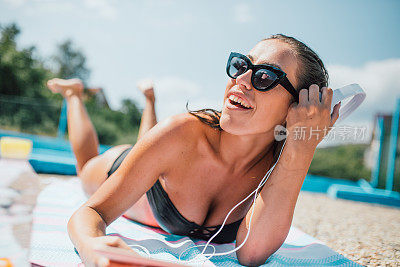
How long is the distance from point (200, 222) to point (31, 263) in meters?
0.98

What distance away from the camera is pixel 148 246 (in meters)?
1.78

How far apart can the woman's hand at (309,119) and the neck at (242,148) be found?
0.28 m

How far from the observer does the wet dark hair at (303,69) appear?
1.70m

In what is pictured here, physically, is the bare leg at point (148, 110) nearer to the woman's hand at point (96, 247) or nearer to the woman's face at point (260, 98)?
the woman's face at point (260, 98)

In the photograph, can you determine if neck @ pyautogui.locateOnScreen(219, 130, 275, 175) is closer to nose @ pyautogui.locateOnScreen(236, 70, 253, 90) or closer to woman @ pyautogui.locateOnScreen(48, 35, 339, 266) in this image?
woman @ pyautogui.locateOnScreen(48, 35, 339, 266)

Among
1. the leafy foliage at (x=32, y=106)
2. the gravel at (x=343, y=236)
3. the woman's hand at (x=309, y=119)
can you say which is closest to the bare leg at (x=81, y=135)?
the gravel at (x=343, y=236)

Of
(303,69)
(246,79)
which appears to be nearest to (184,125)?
(246,79)

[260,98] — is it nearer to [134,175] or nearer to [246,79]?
[246,79]

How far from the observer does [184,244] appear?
1858 millimetres

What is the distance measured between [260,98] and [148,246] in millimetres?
1140

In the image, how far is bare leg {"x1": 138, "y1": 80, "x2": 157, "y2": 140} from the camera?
3.52m

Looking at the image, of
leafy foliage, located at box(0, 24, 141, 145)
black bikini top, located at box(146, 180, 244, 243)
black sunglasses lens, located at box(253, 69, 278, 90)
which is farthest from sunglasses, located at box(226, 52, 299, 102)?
leafy foliage, located at box(0, 24, 141, 145)

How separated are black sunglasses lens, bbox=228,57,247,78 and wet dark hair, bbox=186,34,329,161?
210mm

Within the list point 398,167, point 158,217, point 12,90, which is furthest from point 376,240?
point 12,90
